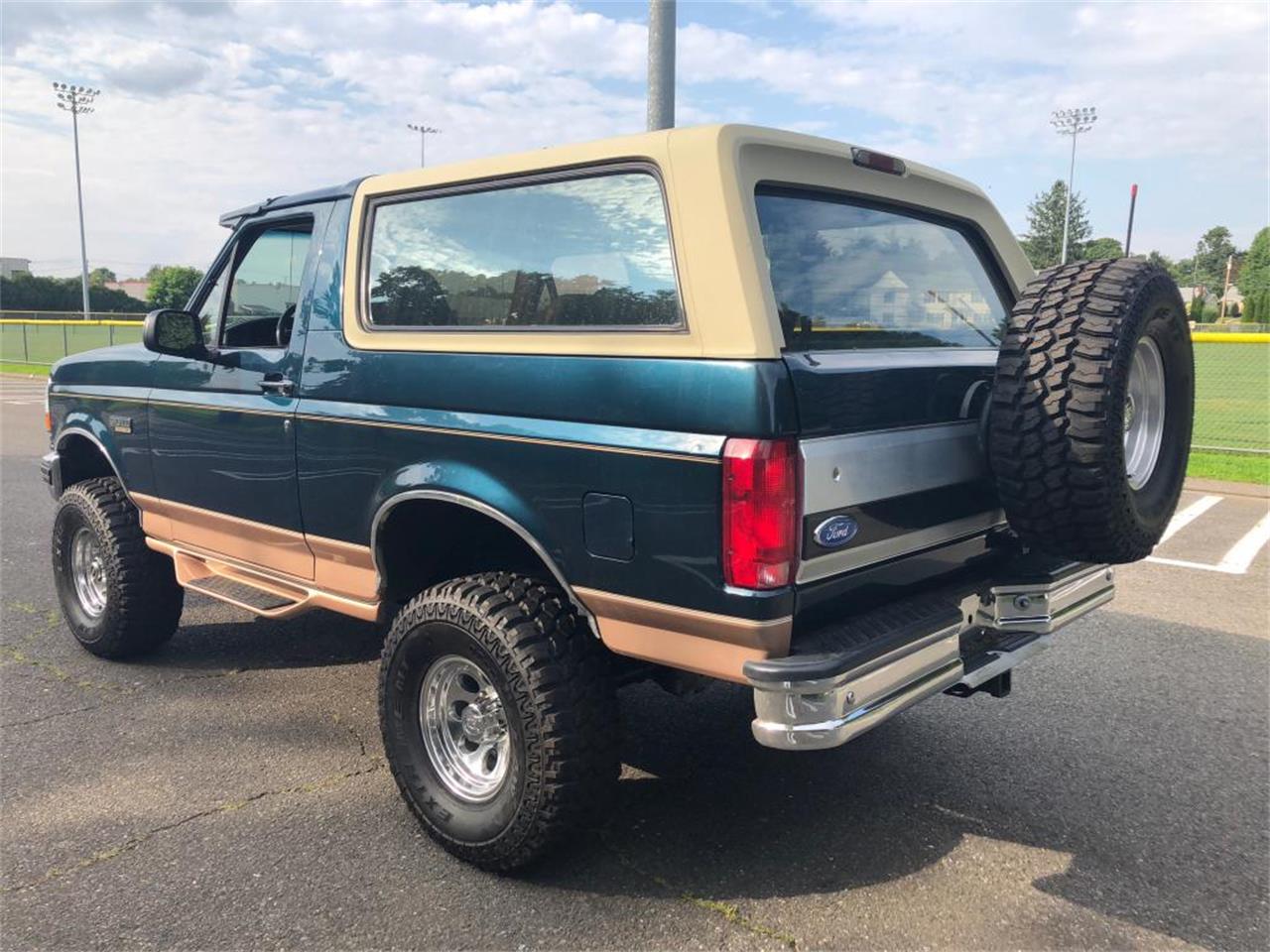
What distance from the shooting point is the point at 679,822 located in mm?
3250

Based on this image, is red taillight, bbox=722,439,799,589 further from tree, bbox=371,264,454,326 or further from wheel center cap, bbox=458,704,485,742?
tree, bbox=371,264,454,326

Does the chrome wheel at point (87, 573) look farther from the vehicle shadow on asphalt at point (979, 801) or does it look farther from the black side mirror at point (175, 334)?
the vehicle shadow on asphalt at point (979, 801)

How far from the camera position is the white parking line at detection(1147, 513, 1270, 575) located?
6559mm

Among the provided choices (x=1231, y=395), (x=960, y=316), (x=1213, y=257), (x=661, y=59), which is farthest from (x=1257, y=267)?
(x=960, y=316)

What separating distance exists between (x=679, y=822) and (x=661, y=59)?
569cm

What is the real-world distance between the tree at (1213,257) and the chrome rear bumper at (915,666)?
137 meters

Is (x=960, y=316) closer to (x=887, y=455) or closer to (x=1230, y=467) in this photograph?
(x=887, y=455)

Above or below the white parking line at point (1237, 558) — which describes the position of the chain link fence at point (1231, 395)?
above

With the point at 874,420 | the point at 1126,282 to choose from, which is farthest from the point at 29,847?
the point at 1126,282

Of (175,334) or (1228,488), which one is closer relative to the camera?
(175,334)

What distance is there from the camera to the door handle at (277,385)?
3.60 m

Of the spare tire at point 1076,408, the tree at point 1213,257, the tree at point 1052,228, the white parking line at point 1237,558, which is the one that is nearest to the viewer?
the spare tire at point 1076,408

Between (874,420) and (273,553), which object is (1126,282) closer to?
(874,420)

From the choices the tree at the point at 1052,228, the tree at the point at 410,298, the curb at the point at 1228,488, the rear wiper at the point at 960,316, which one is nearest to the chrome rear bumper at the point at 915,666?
the rear wiper at the point at 960,316
